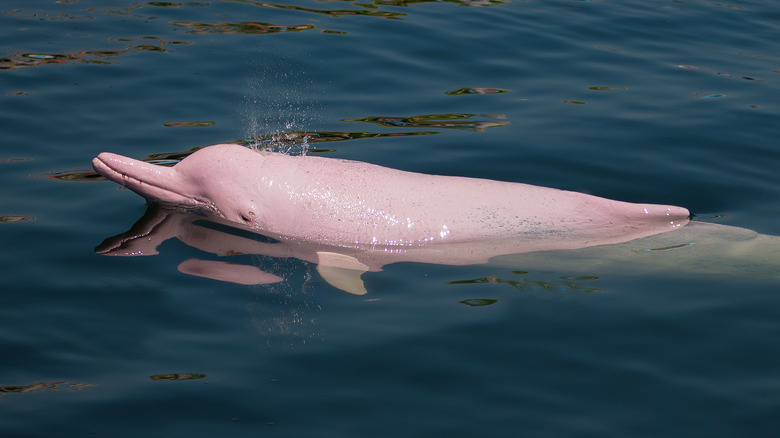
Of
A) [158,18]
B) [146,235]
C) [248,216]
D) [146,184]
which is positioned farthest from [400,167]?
[158,18]

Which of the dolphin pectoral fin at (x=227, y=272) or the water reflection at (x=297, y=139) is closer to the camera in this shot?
the dolphin pectoral fin at (x=227, y=272)

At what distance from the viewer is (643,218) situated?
7.43 meters

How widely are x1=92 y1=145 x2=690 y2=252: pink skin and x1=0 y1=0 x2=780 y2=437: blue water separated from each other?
0.36 m

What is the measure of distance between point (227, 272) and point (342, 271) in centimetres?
91

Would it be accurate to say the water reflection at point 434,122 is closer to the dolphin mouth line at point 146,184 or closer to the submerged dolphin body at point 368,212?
the submerged dolphin body at point 368,212

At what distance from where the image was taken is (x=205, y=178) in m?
7.28

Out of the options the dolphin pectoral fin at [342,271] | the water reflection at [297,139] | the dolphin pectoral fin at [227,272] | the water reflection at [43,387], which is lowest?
the water reflection at [43,387]

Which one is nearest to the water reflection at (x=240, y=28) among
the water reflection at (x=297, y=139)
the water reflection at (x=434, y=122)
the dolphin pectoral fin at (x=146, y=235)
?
the water reflection at (x=297, y=139)

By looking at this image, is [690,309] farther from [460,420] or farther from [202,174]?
[202,174]

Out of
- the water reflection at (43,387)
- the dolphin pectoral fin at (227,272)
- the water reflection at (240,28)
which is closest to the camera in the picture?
the water reflection at (43,387)

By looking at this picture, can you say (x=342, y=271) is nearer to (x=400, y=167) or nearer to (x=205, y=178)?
(x=205, y=178)

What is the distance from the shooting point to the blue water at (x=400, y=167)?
16.5ft

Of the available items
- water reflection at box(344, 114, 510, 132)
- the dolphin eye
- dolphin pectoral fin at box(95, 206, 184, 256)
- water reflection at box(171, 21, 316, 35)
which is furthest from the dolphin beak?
water reflection at box(171, 21, 316, 35)

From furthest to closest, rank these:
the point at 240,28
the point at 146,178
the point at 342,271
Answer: the point at 240,28
the point at 146,178
the point at 342,271
